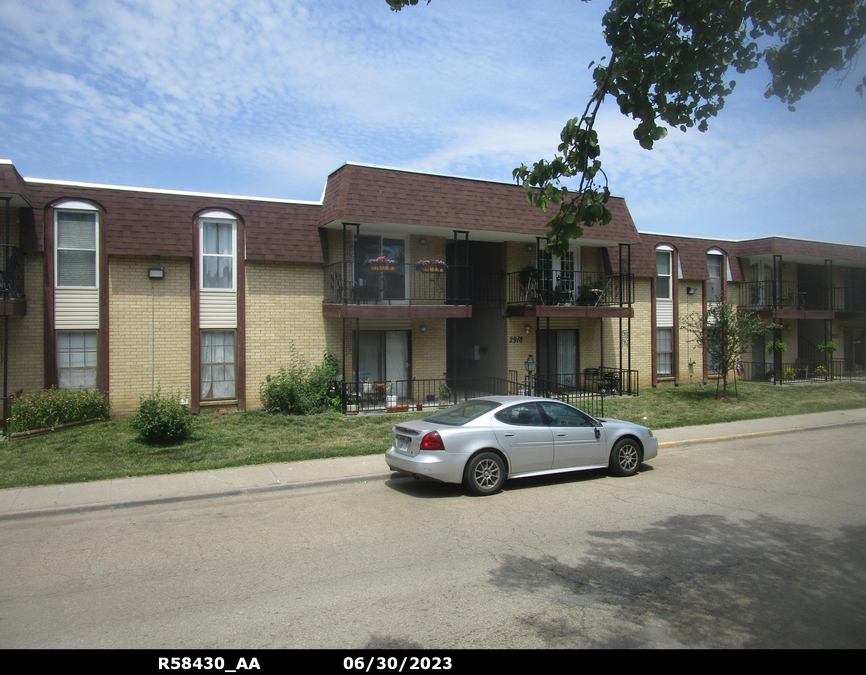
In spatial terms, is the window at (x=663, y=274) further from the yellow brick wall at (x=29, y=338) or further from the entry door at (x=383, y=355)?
the yellow brick wall at (x=29, y=338)

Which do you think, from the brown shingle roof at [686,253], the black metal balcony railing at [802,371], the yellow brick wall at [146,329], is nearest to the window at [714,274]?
the brown shingle roof at [686,253]

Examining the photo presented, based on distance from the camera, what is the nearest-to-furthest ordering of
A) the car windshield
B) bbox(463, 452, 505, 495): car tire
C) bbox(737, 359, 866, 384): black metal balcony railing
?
bbox(463, 452, 505, 495): car tire
the car windshield
bbox(737, 359, 866, 384): black metal balcony railing

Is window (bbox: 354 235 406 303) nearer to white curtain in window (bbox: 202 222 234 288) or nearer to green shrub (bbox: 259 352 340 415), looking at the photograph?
green shrub (bbox: 259 352 340 415)

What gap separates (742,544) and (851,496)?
327cm

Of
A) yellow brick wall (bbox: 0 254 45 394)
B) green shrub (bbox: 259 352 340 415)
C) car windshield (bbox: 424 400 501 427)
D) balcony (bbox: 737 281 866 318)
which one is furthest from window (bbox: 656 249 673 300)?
yellow brick wall (bbox: 0 254 45 394)

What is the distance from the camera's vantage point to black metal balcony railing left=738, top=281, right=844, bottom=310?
26234 mm

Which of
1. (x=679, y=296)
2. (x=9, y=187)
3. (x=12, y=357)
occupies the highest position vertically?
(x=9, y=187)

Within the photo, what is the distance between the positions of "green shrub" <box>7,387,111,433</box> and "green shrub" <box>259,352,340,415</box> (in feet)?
12.1

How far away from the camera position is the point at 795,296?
91.0 ft

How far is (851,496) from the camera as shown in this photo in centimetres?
907
